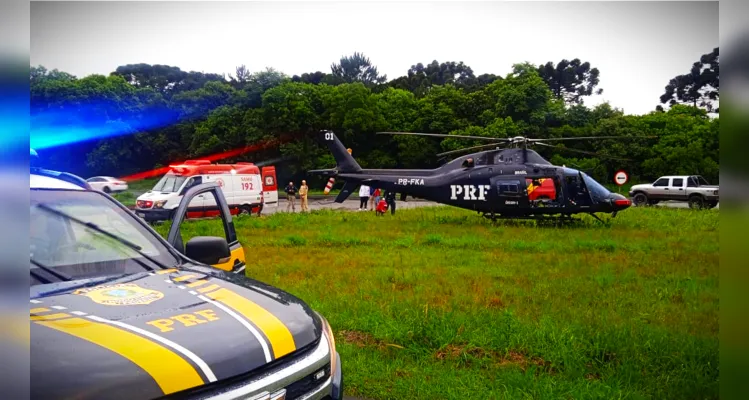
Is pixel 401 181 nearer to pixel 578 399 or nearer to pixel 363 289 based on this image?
pixel 363 289

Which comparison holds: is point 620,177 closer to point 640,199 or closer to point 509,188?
point 640,199

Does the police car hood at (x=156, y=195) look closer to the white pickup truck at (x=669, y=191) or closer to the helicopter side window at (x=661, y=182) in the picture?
the white pickup truck at (x=669, y=191)

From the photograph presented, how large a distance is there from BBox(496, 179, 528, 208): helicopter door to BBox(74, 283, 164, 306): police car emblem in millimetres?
14384

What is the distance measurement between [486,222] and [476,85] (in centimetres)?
2686

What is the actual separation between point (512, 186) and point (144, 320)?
14730mm

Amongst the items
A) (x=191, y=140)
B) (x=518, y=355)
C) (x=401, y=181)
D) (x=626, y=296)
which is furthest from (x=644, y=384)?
(x=191, y=140)

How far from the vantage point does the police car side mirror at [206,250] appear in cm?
322

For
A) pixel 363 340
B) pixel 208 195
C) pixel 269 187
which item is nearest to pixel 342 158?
pixel 208 195

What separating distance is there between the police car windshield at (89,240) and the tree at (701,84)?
2.52 metres

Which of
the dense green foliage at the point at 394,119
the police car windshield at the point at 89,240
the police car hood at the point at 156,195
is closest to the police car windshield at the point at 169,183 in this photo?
the police car hood at the point at 156,195

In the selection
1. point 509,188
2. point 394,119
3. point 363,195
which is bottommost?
point 363,195

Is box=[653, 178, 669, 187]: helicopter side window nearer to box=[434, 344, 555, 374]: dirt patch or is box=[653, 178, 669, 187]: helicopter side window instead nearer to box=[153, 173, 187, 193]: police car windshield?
box=[153, 173, 187, 193]: police car windshield

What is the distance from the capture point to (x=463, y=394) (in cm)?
380

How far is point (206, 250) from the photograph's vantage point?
10.7ft
